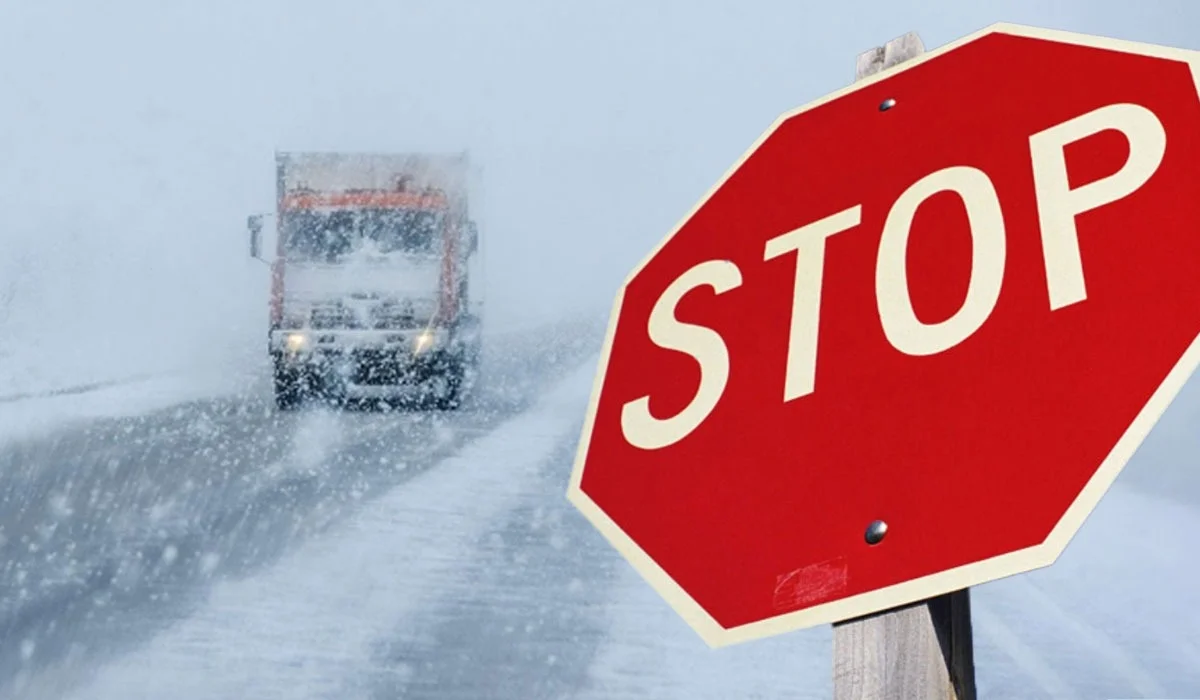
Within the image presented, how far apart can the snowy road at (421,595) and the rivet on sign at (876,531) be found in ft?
10.4

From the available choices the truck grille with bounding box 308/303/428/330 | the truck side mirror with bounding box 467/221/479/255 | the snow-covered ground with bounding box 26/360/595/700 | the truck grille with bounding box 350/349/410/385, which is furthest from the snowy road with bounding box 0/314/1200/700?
the truck side mirror with bounding box 467/221/479/255

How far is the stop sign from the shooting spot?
55cm

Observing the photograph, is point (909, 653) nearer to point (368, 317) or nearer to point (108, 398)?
point (368, 317)

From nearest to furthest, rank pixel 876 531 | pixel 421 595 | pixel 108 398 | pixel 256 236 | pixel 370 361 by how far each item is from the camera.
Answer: pixel 876 531 < pixel 421 595 < pixel 256 236 < pixel 370 361 < pixel 108 398

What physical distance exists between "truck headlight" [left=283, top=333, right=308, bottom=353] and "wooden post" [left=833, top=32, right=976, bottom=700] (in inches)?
224

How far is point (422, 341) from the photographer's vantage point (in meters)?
6.13

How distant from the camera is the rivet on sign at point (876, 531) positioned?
58cm

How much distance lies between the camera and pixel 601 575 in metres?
4.89

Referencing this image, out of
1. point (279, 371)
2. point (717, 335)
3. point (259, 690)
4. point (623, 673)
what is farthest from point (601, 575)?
point (717, 335)

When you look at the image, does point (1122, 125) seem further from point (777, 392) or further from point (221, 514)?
point (221, 514)

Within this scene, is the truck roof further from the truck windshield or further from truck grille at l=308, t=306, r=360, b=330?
truck grille at l=308, t=306, r=360, b=330

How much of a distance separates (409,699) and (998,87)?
11.0 ft

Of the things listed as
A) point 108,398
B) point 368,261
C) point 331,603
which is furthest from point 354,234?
point 108,398

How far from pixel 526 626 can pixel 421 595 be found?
0.52 m
